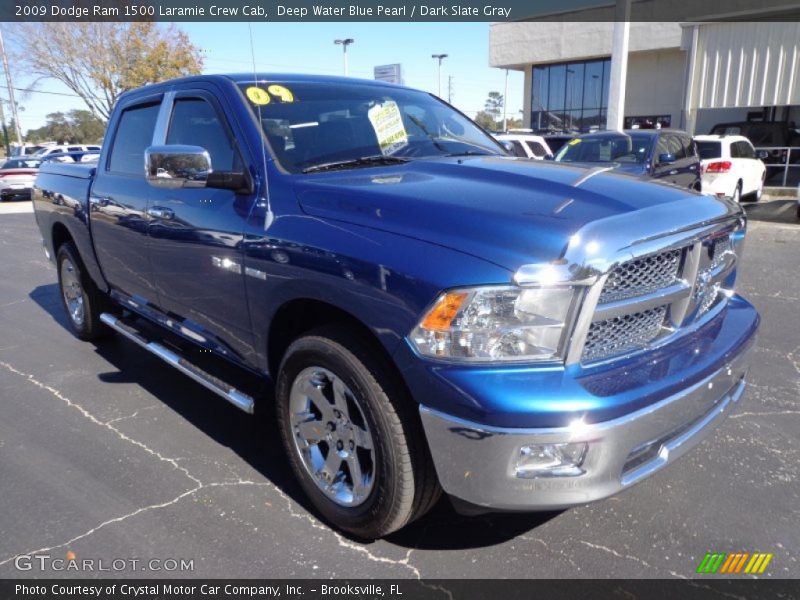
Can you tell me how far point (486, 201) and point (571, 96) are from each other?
32.1 m

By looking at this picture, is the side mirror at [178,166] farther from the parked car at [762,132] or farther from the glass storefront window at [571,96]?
the glass storefront window at [571,96]

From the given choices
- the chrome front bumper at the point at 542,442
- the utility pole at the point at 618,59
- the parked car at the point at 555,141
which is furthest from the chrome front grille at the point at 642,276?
the utility pole at the point at 618,59

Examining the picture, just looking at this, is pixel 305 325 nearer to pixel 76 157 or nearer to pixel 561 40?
pixel 76 157

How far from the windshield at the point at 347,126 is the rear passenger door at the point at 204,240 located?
0.22 m

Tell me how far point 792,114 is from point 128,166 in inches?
1244

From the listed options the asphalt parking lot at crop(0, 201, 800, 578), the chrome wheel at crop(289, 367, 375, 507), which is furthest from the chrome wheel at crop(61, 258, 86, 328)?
the chrome wheel at crop(289, 367, 375, 507)

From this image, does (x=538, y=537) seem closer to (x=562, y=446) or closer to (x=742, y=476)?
(x=562, y=446)

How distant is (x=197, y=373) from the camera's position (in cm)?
335

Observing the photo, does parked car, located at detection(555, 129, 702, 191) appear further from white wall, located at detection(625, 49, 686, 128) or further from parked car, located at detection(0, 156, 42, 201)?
parked car, located at detection(0, 156, 42, 201)

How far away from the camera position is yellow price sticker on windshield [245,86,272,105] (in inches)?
122

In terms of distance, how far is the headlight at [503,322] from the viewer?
199cm

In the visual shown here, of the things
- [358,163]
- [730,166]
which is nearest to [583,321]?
[358,163]

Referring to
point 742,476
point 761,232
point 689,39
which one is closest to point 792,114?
point 689,39

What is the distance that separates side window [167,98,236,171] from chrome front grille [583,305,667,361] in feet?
6.30
